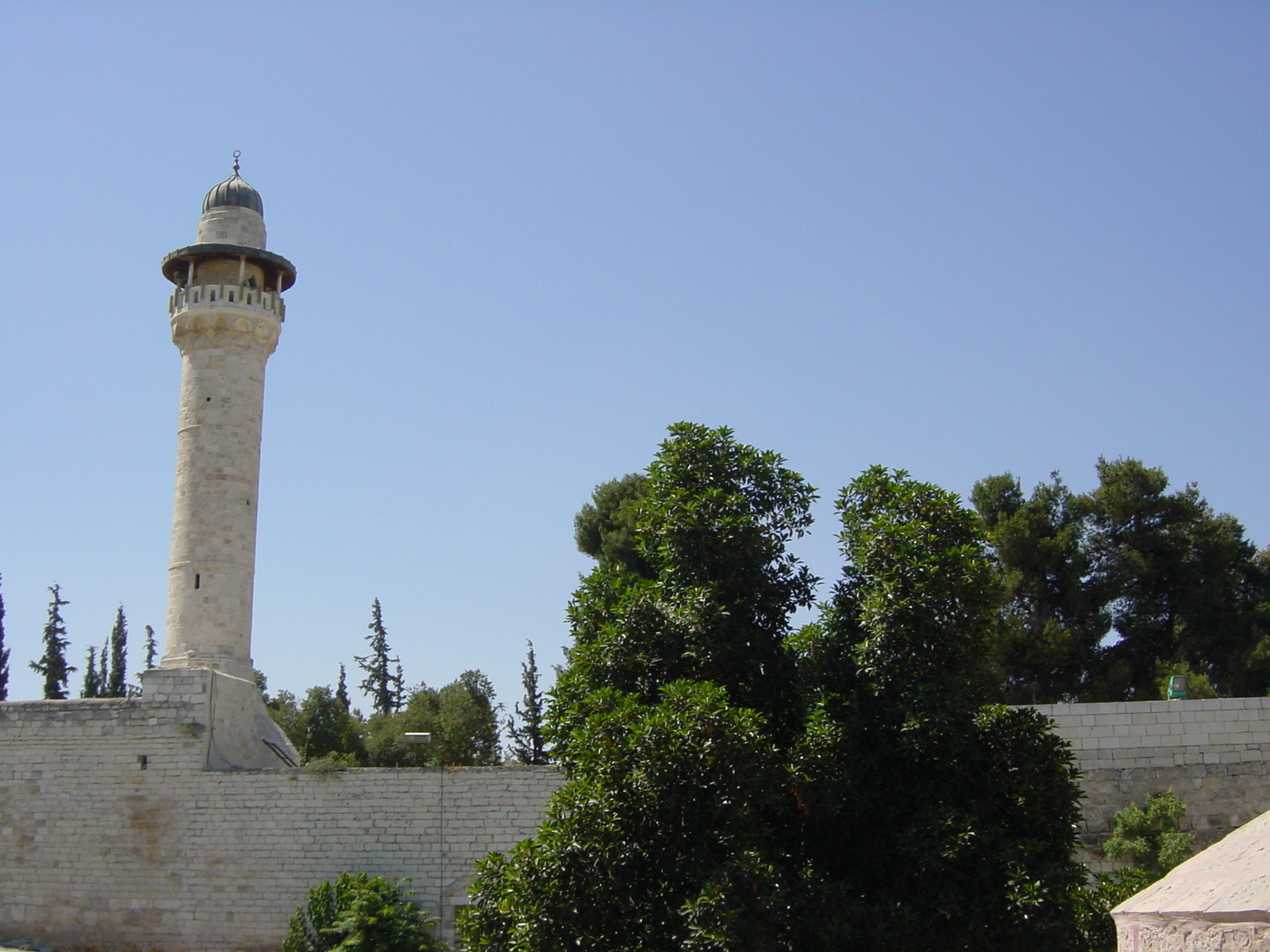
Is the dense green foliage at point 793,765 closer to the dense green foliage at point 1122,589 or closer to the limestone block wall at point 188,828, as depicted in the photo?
the limestone block wall at point 188,828

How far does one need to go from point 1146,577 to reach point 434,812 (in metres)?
17.6

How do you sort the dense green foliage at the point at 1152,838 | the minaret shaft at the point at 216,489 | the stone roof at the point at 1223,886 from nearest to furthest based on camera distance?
the stone roof at the point at 1223,886, the dense green foliage at the point at 1152,838, the minaret shaft at the point at 216,489

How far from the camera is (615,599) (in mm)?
9859

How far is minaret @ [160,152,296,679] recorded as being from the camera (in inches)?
773

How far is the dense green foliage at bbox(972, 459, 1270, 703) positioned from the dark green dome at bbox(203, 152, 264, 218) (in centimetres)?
1664

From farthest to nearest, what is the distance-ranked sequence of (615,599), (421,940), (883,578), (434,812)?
(434,812)
(421,940)
(615,599)
(883,578)

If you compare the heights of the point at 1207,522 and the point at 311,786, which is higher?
the point at 1207,522

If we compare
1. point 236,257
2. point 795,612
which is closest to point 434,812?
point 795,612

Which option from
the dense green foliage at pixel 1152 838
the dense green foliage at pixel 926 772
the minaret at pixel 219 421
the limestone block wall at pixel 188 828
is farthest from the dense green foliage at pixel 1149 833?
the minaret at pixel 219 421

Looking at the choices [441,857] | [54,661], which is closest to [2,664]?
[54,661]

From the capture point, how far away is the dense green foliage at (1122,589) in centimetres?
2492

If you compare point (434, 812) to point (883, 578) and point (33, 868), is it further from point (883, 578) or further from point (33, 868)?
point (883, 578)

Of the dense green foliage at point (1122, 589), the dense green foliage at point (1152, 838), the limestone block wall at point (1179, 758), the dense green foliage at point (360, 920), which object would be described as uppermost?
the dense green foliage at point (1122, 589)

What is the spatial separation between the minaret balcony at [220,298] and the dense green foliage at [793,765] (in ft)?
45.5
